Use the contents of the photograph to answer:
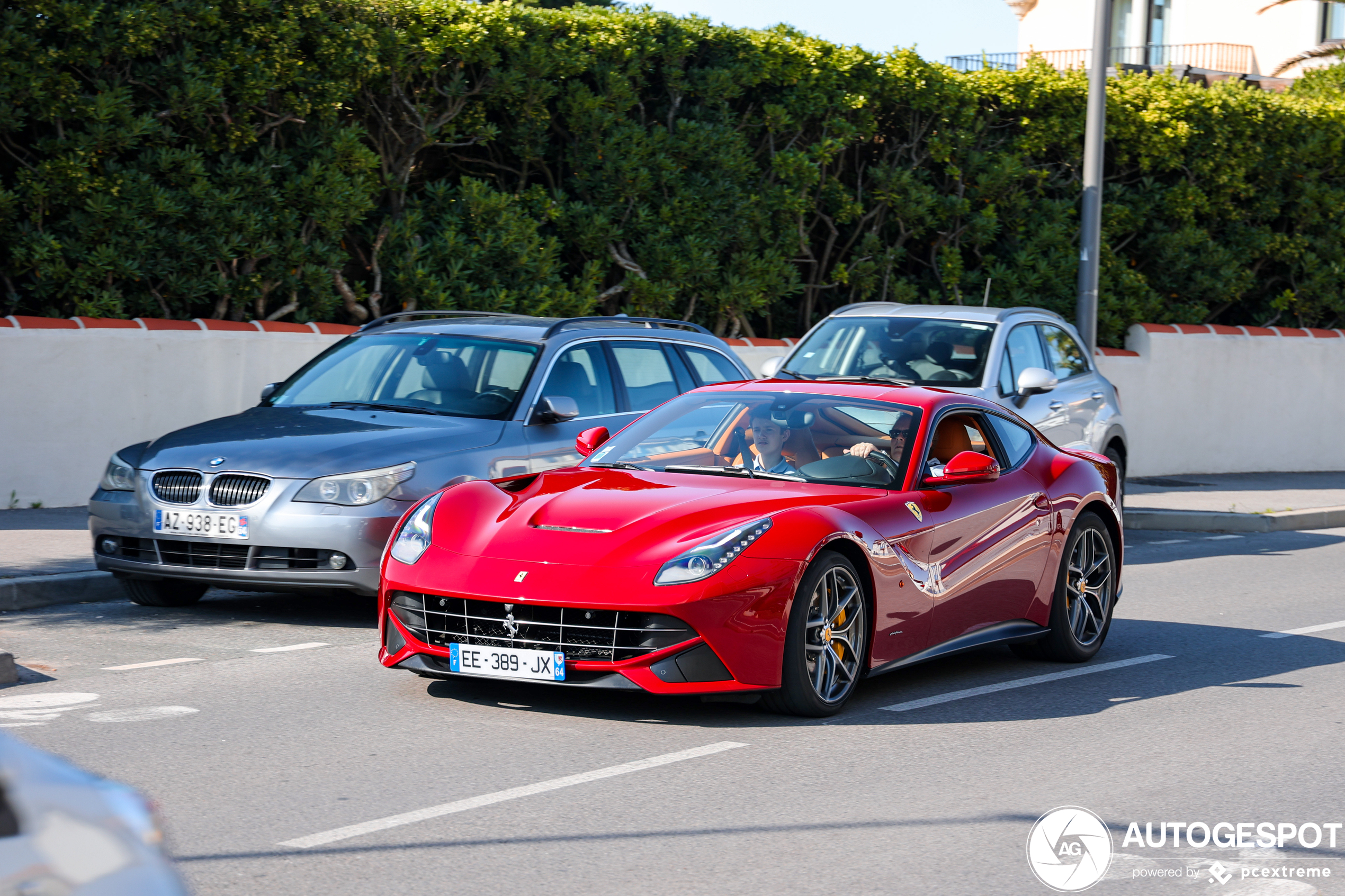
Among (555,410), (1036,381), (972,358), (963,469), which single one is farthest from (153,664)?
(972,358)

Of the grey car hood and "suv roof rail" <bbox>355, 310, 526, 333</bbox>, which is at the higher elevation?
"suv roof rail" <bbox>355, 310, 526, 333</bbox>

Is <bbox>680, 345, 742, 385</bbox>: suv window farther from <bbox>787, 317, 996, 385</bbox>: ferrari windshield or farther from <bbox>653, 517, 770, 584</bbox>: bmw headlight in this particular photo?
<bbox>653, 517, 770, 584</bbox>: bmw headlight

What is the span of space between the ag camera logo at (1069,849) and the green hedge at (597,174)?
390 inches

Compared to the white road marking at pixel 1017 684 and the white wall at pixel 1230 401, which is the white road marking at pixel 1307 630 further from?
the white wall at pixel 1230 401

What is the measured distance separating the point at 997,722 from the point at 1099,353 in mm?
14235

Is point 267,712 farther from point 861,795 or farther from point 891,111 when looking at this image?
point 891,111

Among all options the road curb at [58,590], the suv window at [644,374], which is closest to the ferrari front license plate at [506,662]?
the road curb at [58,590]

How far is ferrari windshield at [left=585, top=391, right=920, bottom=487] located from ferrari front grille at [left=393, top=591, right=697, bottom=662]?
4.26 feet

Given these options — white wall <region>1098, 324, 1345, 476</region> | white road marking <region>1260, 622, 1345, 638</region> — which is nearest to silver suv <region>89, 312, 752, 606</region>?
white road marking <region>1260, 622, 1345, 638</region>

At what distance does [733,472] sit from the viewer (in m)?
7.65

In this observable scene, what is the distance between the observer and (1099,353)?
20.6 m

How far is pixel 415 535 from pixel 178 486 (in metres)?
2.38

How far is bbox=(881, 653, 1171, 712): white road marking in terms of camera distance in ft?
24.2

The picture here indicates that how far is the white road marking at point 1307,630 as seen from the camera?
9734mm
